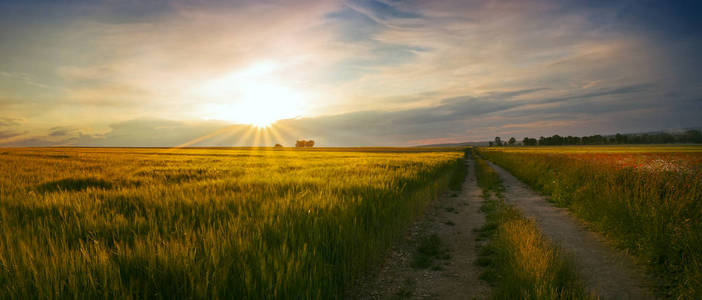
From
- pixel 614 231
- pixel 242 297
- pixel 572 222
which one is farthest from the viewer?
pixel 572 222

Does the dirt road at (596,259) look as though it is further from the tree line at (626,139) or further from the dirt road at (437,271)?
the tree line at (626,139)

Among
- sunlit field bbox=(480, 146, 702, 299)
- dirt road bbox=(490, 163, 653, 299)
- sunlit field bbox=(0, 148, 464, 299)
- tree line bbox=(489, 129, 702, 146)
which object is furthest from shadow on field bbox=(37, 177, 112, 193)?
tree line bbox=(489, 129, 702, 146)

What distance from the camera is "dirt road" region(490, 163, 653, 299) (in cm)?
429

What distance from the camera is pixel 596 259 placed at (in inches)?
216

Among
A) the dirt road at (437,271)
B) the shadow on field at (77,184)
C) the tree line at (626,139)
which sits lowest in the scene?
the dirt road at (437,271)

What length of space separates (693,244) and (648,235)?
825mm

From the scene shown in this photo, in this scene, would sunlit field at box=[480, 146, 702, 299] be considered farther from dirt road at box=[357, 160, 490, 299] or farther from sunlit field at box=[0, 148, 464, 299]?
sunlit field at box=[0, 148, 464, 299]

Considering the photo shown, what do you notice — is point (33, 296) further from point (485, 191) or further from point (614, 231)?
point (485, 191)

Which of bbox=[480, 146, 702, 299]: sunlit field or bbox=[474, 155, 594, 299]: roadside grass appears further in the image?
bbox=[480, 146, 702, 299]: sunlit field

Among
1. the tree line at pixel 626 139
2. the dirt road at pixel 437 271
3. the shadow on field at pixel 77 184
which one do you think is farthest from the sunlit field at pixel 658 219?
the tree line at pixel 626 139

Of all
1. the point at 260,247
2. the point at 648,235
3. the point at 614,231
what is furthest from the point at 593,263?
the point at 260,247

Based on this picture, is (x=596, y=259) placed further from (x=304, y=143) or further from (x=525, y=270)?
(x=304, y=143)

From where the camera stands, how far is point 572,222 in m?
8.32

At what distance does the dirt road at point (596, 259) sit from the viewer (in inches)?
169
